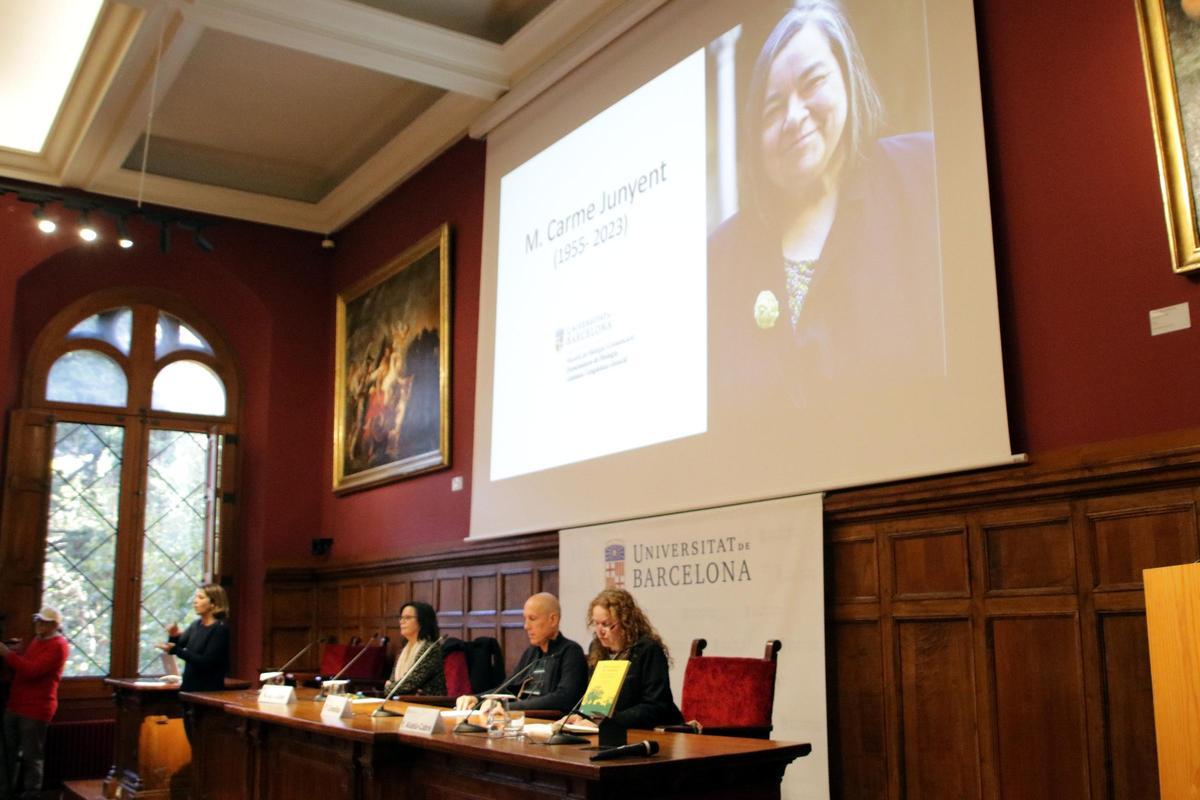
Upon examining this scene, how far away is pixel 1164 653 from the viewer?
3305mm

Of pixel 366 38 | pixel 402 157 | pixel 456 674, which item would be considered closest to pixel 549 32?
pixel 366 38

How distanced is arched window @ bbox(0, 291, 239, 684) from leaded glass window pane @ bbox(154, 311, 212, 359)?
1cm

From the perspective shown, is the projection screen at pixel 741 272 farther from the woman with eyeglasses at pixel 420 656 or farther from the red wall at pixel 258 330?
→ the red wall at pixel 258 330

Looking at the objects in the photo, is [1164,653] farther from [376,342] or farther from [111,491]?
[111,491]

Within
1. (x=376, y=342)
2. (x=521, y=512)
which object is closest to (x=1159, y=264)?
(x=521, y=512)

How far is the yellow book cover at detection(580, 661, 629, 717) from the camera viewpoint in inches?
154

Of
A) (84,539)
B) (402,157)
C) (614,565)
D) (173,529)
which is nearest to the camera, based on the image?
(614,565)

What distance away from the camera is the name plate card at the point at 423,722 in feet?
14.3

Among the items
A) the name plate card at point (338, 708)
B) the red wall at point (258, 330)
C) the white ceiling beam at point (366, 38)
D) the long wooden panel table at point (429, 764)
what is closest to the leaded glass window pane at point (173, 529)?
the red wall at point (258, 330)

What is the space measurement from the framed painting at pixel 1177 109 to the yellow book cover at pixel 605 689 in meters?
2.41

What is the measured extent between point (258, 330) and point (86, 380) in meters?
1.58

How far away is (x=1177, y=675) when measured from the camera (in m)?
3.25

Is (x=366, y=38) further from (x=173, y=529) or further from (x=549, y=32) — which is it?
(x=173, y=529)

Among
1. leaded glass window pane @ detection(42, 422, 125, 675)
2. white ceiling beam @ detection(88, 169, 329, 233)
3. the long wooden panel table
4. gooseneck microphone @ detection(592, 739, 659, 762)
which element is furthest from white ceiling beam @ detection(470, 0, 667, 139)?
gooseneck microphone @ detection(592, 739, 659, 762)
